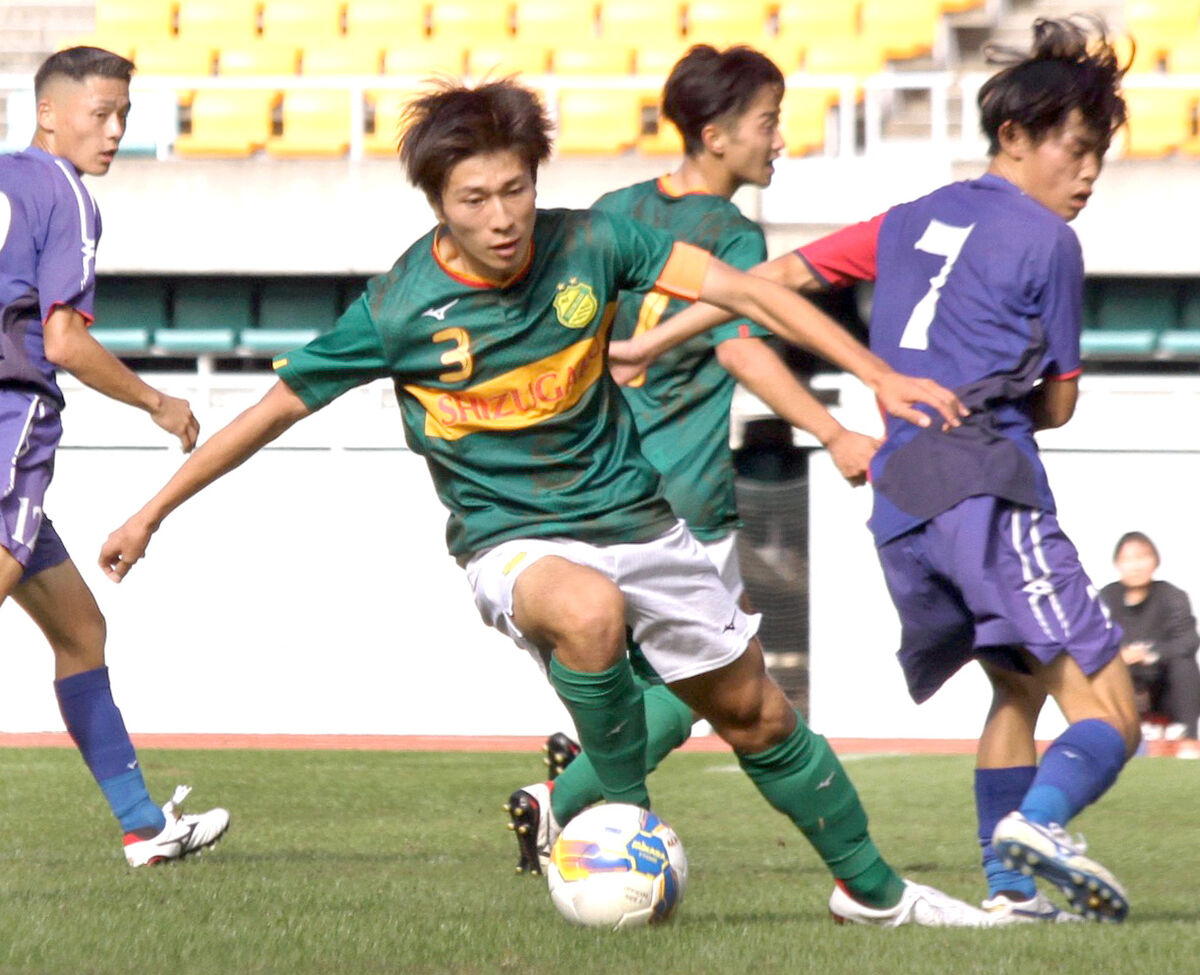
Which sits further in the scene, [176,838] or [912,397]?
[176,838]

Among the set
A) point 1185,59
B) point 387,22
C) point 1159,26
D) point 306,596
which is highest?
point 387,22

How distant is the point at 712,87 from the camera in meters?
5.64

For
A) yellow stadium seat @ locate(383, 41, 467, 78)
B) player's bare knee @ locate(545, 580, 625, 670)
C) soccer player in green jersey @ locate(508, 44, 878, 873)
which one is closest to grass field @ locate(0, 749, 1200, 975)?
soccer player in green jersey @ locate(508, 44, 878, 873)

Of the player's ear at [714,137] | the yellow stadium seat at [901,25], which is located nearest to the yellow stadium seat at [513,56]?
the yellow stadium seat at [901,25]

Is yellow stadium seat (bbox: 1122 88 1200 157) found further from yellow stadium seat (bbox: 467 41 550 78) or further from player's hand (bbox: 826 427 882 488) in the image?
player's hand (bbox: 826 427 882 488)

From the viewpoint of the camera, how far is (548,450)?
4.22 meters

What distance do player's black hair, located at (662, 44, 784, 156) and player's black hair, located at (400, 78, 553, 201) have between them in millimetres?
1517

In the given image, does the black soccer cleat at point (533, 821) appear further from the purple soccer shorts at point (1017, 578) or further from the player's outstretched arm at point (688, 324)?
the purple soccer shorts at point (1017, 578)

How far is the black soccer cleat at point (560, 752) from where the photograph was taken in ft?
18.4

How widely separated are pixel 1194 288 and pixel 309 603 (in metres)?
7.53

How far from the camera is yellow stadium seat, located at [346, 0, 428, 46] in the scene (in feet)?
57.0

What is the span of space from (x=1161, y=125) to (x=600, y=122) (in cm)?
430

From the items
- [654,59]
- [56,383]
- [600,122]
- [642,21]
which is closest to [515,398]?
[56,383]

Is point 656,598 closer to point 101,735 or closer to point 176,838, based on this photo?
point 176,838
